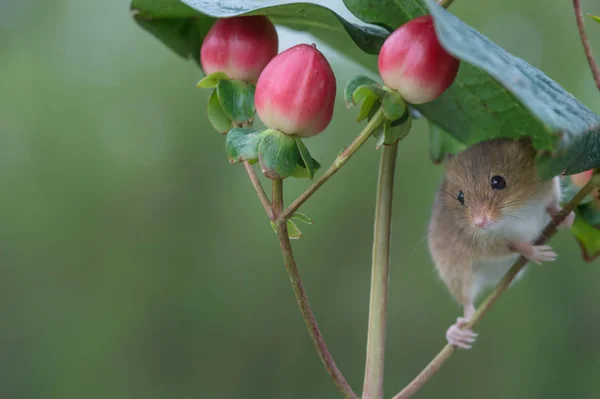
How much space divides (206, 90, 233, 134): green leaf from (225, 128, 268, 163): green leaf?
0.08 m

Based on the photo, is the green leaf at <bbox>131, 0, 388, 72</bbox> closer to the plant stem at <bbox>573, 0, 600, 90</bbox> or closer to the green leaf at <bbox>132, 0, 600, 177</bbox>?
the green leaf at <bbox>132, 0, 600, 177</bbox>

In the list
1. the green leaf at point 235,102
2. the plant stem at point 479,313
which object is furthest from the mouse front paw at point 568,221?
the green leaf at point 235,102

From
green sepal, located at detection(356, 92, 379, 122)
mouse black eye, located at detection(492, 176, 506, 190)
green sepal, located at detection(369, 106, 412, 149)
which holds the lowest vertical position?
mouse black eye, located at detection(492, 176, 506, 190)

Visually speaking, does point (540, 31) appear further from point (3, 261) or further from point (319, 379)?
point (3, 261)

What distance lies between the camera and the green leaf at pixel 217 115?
2.38 feet

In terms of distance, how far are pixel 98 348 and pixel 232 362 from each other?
0.75 m

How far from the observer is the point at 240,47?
705mm

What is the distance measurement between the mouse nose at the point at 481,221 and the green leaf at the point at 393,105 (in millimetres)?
369

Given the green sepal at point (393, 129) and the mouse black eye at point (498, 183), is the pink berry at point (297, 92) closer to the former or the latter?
the green sepal at point (393, 129)

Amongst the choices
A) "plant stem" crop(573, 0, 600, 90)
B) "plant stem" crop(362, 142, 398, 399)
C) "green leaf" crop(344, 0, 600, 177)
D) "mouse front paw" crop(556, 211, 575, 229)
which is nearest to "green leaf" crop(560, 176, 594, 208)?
"mouse front paw" crop(556, 211, 575, 229)

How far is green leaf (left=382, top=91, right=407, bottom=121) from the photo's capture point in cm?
58

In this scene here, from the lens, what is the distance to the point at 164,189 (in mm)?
3676

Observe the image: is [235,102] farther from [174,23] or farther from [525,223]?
[525,223]

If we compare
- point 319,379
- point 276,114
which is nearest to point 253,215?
point 319,379
